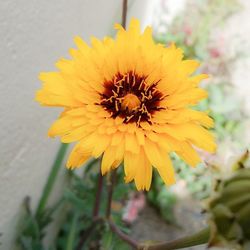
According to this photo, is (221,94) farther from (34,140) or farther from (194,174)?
(34,140)

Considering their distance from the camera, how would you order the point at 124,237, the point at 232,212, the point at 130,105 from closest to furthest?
the point at 232,212 → the point at 130,105 → the point at 124,237

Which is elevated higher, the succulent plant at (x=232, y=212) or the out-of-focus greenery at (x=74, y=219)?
the succulent plant at (x=232, y=212)

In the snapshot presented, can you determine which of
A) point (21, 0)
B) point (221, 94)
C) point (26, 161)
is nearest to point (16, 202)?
point (26, 161)

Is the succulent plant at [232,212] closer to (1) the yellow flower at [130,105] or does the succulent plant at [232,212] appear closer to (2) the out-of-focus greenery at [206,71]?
(1) the yellow flower at [130,105]

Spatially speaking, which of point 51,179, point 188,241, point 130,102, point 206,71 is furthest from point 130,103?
point 206,71

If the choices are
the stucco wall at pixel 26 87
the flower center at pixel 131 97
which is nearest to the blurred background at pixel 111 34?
the stucco wall at pixel 26 87

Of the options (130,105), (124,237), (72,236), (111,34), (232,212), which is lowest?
(72,236)

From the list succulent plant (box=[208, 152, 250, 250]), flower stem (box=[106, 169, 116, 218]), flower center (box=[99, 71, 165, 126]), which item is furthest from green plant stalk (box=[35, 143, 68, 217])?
succulent plant (box=[208, 152, 250, 250])

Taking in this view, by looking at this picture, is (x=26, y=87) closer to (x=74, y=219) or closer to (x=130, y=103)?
(x=130, y=103)

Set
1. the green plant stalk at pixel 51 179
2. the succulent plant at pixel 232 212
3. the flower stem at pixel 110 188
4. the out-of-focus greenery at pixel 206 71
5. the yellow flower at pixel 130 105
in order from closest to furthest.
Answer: the succulent plant at pixel 232 212 < the yellow flower at pixel 130 105 < the flower stem at pixel 110 188 < the green plant stalk at pixel 51 179 < the out-of-focus greenery at pixel 206 71
